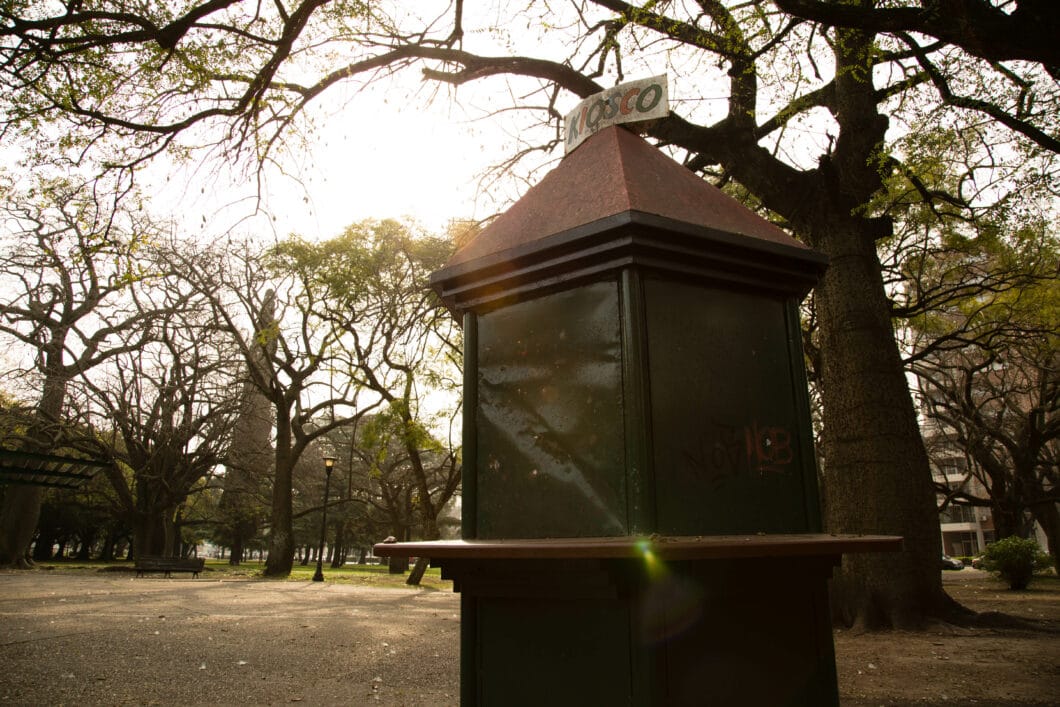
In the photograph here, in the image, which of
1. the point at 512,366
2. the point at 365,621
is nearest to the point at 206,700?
the point at 512,366

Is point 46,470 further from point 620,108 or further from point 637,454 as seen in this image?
point 637,454

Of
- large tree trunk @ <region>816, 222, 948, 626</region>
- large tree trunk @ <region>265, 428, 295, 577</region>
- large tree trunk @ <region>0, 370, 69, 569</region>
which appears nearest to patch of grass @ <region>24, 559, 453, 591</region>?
large tree trunk @ <region>265, 428, 295, 577</region>

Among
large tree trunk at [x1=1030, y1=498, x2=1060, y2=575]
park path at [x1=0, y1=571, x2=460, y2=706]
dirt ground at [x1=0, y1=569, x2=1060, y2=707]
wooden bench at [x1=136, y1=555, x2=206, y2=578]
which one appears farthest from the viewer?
wooden bench at [x1=136, y1=555, x2=206, y2=578]

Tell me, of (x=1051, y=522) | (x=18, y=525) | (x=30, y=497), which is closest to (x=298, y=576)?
(x=18, y=525)

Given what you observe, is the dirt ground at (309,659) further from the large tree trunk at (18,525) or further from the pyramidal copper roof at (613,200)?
the large tree trunk at (18,525)

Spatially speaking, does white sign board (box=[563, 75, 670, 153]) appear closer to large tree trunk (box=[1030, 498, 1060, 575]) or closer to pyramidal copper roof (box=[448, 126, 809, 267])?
pyramidal copper roof (box=[448, 126, 809, 267])

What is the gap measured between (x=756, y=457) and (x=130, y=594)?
15.4 meters

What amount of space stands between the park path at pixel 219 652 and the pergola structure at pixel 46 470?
7.26 ft

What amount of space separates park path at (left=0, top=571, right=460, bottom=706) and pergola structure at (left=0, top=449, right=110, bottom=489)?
221 cm

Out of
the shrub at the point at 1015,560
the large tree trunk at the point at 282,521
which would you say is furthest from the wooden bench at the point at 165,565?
the shrub at the point at 1015,560

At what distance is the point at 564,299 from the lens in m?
3.10

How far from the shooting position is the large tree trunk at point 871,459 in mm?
8055

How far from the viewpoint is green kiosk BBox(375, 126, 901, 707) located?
2602 mm

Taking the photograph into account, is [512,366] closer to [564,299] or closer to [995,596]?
[564,299]
